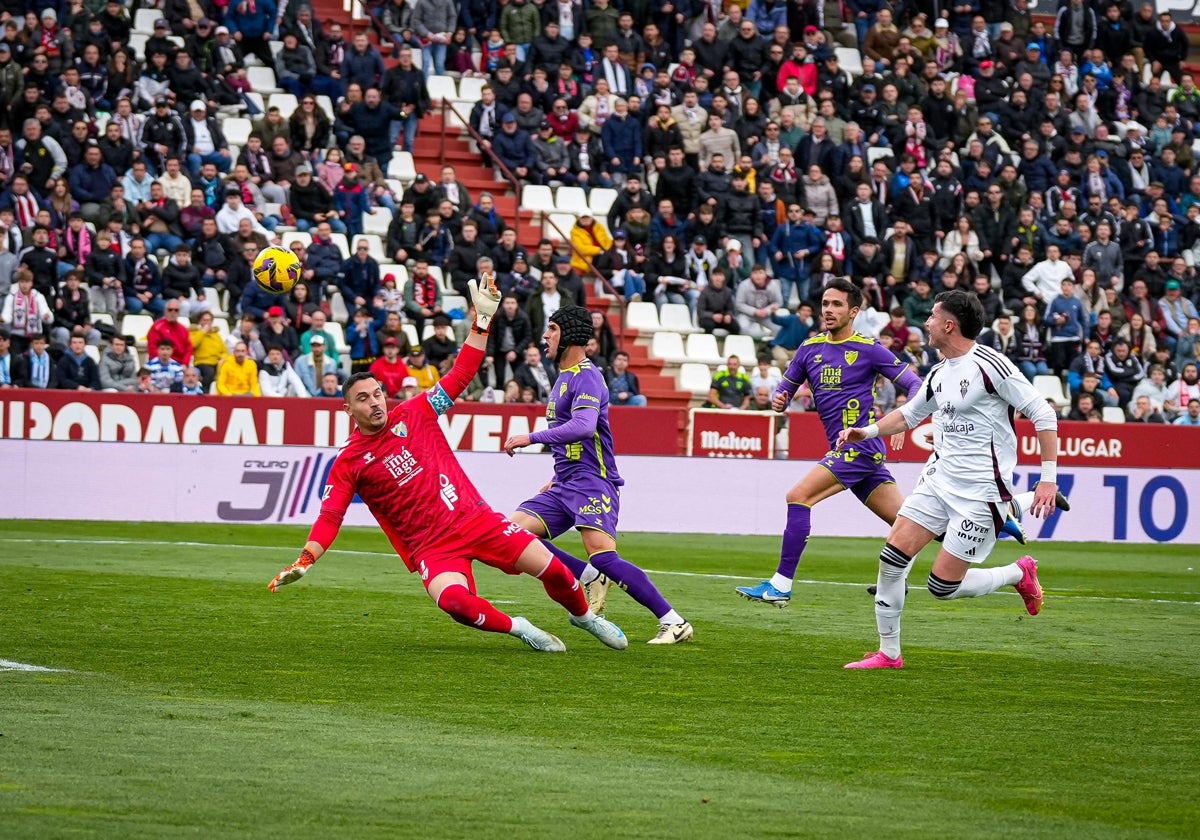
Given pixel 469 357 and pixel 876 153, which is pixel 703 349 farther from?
pixel 469 357

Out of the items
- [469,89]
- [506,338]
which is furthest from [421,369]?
[469,89]

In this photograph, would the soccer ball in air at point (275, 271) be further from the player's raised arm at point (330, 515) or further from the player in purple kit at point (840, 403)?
the player's raised arm at point (330, 515)

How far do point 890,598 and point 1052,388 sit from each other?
2052 cm

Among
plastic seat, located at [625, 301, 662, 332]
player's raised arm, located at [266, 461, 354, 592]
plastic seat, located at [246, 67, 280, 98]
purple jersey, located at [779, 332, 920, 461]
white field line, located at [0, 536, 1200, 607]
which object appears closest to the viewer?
player's raised arm, located at [266, 461, 354, 592]

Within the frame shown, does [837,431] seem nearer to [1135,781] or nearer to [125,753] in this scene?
[1135,781]

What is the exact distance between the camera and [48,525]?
2150 cm

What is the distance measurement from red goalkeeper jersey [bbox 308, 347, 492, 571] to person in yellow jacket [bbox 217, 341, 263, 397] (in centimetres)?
1409

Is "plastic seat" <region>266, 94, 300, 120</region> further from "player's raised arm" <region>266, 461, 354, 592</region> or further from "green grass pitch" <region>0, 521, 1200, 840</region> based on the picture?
"player's raised arm" <region>266, 461, 354, 592</region>

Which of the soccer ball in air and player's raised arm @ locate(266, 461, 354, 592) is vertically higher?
the soccer ball in air

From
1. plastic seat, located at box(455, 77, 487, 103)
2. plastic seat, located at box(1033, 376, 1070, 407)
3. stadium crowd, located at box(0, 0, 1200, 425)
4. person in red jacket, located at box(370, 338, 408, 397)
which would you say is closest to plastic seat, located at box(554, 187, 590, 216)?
stadium crowd, located at box(0, 0, 1200, 425)

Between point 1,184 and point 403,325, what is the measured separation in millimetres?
6237

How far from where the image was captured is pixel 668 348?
28.7 meters

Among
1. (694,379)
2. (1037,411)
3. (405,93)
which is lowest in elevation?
(694,379)

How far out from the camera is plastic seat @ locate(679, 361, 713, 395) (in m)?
28.2
